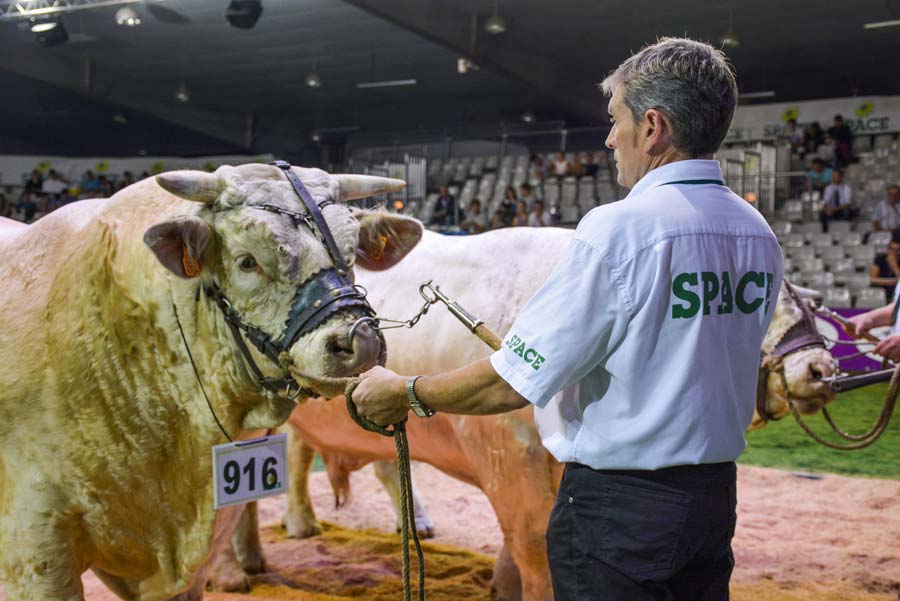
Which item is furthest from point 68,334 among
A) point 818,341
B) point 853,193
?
point 853,193

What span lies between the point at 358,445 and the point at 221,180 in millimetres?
2236

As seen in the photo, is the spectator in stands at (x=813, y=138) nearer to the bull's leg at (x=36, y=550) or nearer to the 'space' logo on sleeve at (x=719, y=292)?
the 'space' logo on sleeve at (x=719, y=292)

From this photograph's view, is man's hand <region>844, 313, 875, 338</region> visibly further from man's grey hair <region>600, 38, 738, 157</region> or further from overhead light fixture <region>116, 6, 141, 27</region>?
overhead light fixture <region>116, 6, 141, 27</region>

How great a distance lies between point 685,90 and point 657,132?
102mm

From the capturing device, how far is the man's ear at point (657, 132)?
6.16 ft

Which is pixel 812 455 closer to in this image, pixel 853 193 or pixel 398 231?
pixel 398 231

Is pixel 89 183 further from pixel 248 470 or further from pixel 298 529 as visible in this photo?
pixel 248 470

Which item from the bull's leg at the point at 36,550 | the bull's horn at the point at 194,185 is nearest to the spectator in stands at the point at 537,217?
the bull's horn at the point at 194,185

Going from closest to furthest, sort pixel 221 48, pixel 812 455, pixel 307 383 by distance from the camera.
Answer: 1. pixel 307 383
2. pixel 812 455
3. pixel 221 48

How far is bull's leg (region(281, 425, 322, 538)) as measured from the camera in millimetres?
5532

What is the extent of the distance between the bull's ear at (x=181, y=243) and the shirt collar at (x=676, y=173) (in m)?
1.26

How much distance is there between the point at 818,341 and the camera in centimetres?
439

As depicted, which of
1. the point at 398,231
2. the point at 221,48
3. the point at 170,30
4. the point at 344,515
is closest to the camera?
the point at 398,231

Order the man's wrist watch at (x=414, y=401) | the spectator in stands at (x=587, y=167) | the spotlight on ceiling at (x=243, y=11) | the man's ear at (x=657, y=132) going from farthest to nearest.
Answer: the spectator in stands at (x=587, y=167) → the spotlight on ceiling at (x=243, y=11) → the man's wrist watch at (x=414, y=401) → the man's ear at (x=657, y=132)
